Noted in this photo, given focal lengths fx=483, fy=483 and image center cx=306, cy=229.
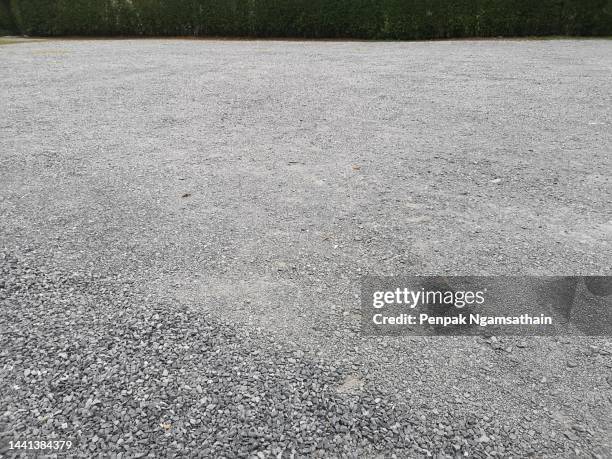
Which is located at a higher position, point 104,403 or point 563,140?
point 563,140

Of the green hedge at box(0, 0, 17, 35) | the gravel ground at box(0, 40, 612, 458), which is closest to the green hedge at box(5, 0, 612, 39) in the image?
the green hedge at box(0, 0, 17, 35)

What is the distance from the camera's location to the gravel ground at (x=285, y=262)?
1812mm

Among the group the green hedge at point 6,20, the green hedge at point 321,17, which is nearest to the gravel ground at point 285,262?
the green hedge at point 321,17

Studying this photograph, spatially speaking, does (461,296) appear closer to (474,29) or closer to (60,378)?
(60,378)

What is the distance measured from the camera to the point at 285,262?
9.34ft

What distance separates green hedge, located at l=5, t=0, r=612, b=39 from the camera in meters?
13.4

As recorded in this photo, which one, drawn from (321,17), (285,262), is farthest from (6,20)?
(285,262)

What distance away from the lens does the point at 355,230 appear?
318cm

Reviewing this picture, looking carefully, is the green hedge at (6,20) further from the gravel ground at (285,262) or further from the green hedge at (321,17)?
the gravel ground at (285,262)

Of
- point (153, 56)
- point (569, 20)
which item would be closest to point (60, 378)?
point (153, 56)

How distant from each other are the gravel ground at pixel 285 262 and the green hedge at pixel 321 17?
8214mm

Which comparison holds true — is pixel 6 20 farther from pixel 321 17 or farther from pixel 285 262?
pixel 285 262

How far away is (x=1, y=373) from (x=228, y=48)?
11235mm

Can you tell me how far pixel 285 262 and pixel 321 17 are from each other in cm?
1284
